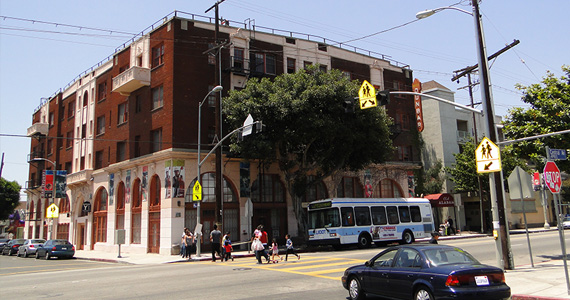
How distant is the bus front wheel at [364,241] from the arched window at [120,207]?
19320mm

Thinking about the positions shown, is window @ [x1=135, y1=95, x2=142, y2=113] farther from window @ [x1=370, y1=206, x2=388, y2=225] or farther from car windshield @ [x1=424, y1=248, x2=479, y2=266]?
car windshield @ [x1=424, y1=248, x2=479, y2=266]

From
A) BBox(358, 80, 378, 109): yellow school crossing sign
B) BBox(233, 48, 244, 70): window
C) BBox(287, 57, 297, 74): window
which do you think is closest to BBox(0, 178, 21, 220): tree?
BBox(233, 48, 244, 70): window

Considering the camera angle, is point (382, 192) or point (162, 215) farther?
point (382, 192)

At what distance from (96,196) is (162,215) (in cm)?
Answer: 1249

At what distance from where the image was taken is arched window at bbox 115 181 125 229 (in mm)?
36000

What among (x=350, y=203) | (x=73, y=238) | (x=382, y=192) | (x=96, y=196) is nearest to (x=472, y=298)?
(x=350, y=203)

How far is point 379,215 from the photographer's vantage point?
1190 inches

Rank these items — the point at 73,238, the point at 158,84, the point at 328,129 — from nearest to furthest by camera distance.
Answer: the point at 328,129
the point at 158,84
the point at 73,238

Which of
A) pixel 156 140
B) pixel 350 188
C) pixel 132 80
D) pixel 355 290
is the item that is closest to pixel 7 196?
pixel 132 80

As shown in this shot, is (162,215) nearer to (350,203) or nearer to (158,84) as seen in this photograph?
(158,84)

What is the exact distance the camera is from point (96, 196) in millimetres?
40094

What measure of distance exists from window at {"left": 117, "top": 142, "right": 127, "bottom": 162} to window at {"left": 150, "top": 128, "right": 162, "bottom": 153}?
4300 mm

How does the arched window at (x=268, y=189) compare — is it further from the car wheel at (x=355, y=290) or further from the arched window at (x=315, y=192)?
the car wheel at (x=355, y=290)

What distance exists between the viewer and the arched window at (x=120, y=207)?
36.0m
